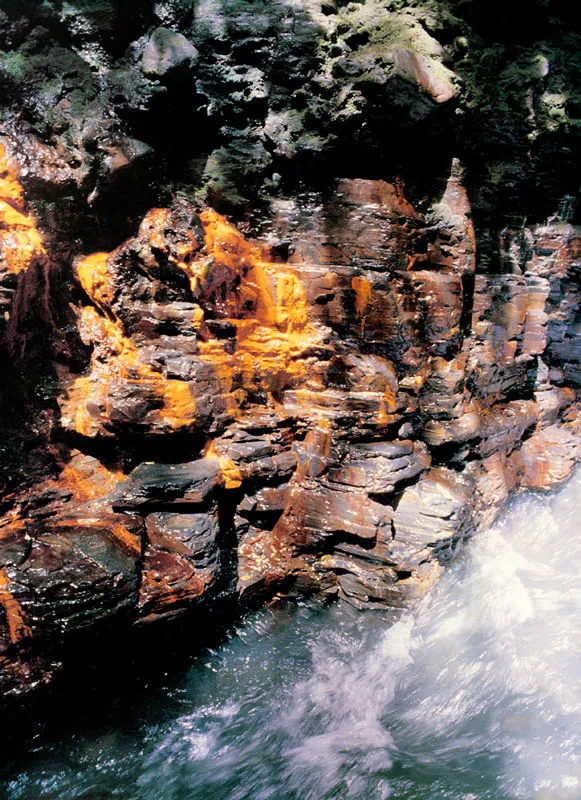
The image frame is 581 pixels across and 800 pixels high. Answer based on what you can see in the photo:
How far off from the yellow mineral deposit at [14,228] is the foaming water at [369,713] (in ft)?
9.03

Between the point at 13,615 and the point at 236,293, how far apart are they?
2253mm

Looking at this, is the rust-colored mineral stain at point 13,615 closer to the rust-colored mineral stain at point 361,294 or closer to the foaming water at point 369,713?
the foaming water at point 369,713

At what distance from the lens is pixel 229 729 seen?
2.85m

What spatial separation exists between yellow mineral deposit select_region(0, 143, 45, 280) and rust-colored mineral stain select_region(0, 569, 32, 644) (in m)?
1.80

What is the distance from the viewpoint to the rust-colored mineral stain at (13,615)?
96.7 inches

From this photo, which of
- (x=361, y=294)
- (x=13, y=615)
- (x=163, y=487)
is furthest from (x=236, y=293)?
(x=13, y=615)

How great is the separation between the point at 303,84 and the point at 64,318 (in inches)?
86.2

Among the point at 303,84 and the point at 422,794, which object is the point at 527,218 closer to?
the point at 303,84

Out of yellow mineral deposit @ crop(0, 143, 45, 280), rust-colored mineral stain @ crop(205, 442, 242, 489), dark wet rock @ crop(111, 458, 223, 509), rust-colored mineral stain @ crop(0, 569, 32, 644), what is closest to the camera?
rust-colored mineral stain @ crop(0, 569, 32, 644)

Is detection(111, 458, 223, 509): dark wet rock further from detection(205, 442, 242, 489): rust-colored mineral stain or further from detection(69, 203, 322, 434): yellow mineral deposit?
detection(69, 203, 322, 434): yellow mineral deposit

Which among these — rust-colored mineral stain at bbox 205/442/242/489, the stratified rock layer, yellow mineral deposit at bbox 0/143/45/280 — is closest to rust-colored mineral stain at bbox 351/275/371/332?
the stratified rock layer

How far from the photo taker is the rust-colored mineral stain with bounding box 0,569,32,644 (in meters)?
2.46

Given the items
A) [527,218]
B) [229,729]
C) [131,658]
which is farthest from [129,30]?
[229,729]

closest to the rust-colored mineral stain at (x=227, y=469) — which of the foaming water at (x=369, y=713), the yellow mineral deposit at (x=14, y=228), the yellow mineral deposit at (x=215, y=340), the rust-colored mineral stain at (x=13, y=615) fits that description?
the yellow mineral deposit at (x=215, y=340)
